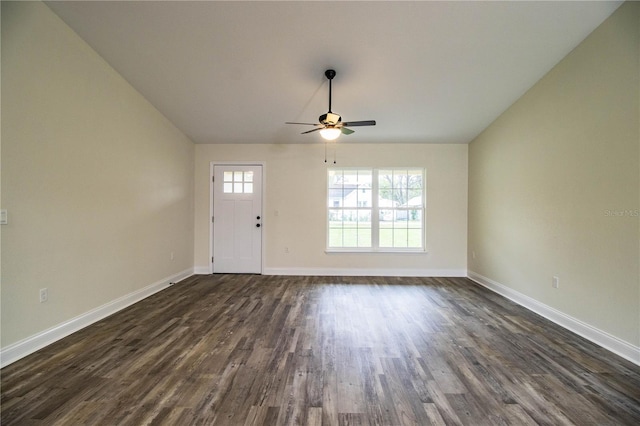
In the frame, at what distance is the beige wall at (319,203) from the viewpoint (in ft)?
16.5

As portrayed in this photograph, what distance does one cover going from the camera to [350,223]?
517 centimetres

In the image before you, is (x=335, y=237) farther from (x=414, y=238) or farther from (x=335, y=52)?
(x=335, y=52)

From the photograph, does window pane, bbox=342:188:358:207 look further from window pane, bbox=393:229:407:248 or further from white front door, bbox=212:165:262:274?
white front door, bbox=212:165:262:274

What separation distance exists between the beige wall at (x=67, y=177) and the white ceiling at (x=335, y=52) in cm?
38

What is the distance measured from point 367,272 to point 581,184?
10.8 feet

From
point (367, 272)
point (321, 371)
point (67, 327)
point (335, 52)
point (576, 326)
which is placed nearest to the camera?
point (321, 371)

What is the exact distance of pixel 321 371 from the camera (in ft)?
6.54

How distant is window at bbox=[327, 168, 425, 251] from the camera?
5.12 meters

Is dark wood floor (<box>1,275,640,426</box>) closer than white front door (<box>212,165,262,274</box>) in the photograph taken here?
Yes

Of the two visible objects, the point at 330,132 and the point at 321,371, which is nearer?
the point at 321,371

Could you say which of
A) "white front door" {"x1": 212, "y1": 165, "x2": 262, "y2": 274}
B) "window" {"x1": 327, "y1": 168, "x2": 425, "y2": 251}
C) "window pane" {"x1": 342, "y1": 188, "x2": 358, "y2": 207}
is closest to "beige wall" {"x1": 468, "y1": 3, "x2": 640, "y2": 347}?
"window" {"x1": 327, "y1": 168, "x2": 425, "y2": 251}

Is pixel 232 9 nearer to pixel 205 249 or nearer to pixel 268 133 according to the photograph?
pixel 268 133

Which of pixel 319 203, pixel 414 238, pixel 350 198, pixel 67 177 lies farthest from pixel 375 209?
pixel 67 177

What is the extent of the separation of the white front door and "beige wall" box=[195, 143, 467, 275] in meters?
0.17
